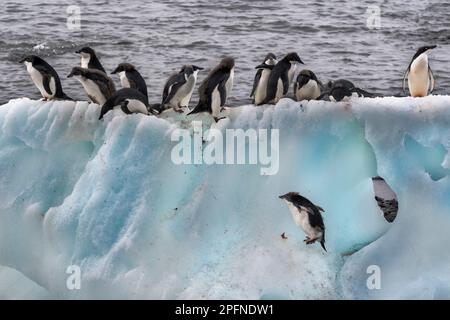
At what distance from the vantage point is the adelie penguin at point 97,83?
1141 centimetres

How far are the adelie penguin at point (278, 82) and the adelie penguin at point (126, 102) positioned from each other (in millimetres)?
1586

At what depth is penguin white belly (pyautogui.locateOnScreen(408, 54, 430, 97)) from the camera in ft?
38.3

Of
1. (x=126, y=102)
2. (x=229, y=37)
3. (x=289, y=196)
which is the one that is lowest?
(x=229, y=37)

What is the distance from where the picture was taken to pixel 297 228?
33.0 ft

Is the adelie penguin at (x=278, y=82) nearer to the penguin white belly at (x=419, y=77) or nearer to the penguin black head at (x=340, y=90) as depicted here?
the penguin black head at (x=340, y=90)

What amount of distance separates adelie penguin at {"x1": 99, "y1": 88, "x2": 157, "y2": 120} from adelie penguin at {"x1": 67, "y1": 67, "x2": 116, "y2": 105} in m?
0.72

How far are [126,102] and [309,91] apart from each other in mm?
2438

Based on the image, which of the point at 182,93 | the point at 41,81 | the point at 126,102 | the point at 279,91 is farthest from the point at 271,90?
the point at 41,81

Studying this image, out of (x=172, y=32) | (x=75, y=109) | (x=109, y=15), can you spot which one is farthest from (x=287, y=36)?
(x=75, y=109)

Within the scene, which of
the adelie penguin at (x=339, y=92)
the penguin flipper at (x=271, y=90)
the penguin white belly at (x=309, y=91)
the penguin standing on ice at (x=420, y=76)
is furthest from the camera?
the penguin standing on ice at (x=420, y=76)

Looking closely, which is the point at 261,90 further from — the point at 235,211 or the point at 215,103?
the point at 235,211

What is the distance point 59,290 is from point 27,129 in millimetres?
2024

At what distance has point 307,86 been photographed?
37.8 ft

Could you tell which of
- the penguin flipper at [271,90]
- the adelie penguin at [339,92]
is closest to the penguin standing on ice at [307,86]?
the adelie penguin at [339,92]
